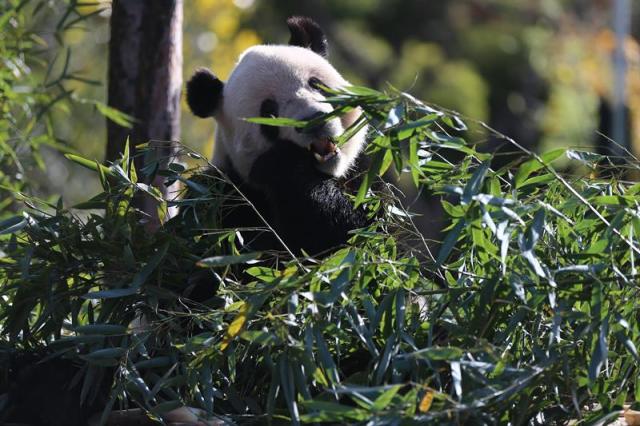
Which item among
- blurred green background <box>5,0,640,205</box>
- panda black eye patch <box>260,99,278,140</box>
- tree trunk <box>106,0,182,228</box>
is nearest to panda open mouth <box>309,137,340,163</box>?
panda black eye patch <box>260,99,278,140</box>

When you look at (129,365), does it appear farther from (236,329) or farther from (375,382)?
(375,382)

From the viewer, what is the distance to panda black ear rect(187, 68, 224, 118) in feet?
11.5

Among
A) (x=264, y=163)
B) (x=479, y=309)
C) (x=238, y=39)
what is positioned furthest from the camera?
(x=238, y=39)

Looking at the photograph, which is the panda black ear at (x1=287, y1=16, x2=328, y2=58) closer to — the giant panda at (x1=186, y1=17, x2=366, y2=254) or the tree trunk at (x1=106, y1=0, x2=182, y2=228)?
the giant panda at (x1=186, y1=17, x2=366, y2=254)

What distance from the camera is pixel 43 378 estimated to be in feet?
8.45

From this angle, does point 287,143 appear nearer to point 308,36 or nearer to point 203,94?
point 203,94

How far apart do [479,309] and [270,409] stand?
57cm

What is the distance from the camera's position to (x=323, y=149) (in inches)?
123

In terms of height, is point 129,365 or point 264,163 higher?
point 264,163

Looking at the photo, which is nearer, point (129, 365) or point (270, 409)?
point (270, 409)

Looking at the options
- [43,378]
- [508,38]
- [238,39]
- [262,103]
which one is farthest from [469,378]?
[508,38]

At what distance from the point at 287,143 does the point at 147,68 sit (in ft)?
3.17

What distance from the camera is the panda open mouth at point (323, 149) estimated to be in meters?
3.10

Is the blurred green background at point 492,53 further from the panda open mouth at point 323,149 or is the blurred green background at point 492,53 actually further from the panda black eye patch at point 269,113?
the panda open mouth at point 323,149
